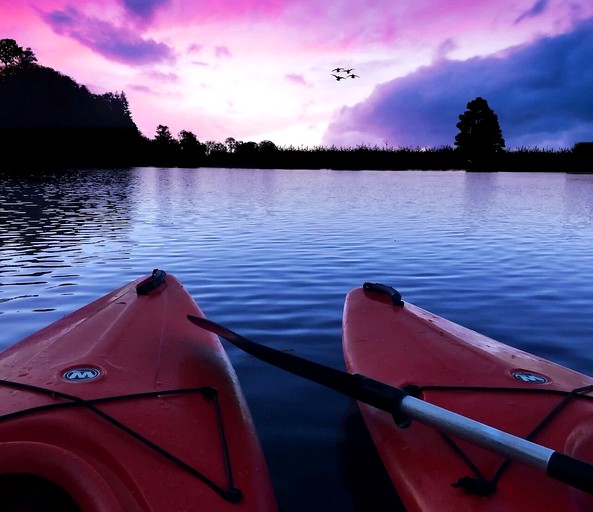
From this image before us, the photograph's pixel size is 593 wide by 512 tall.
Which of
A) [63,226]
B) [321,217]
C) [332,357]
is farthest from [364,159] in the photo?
[332,357]

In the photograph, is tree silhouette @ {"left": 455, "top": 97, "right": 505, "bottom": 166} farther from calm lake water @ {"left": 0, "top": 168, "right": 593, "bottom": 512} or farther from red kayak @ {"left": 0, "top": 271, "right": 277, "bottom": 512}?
red kayak @ {"left": 0, "top": 271, "right": 277, "bottom": 512}

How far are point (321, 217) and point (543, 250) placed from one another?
7416 mm

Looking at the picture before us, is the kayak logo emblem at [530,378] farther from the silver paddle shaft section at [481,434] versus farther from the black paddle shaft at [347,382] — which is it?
the silver paddle shaft section at [481,434]

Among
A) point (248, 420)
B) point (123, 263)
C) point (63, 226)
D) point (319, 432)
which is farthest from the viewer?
point (63, 226)

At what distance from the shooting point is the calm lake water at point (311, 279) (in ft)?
11.0

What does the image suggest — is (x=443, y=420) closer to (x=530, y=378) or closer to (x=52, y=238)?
(x=530, y=378)

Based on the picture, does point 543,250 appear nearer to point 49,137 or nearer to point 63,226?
point 63,226

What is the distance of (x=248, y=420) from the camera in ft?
9.13

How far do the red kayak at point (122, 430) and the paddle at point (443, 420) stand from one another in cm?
43

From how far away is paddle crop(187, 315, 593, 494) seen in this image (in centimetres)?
172

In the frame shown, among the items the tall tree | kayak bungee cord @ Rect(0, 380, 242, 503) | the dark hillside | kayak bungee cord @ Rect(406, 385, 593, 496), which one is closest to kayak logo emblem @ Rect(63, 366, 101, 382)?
kayak bungee cord @ Rect(0, 380, 242, 503)

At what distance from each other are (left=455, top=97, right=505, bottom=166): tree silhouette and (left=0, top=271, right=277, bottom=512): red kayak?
3324 inches

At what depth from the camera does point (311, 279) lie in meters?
7.79

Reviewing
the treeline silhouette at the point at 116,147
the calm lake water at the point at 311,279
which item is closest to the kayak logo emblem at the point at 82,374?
the calm lake water at the point at 311,279
